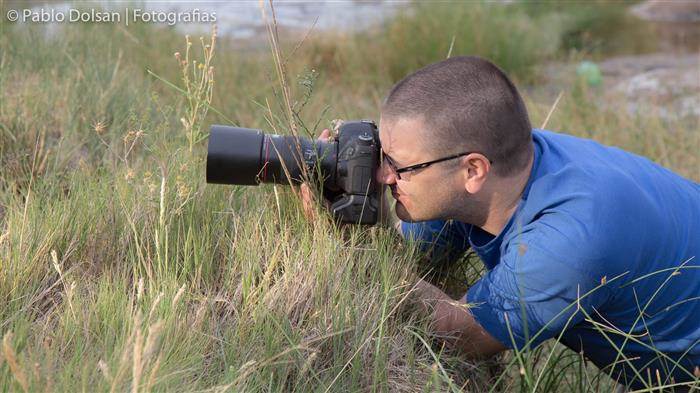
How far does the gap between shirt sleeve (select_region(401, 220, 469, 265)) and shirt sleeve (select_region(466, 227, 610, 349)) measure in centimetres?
47

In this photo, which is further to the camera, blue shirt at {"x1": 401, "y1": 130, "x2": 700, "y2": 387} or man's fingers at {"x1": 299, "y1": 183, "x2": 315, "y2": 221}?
man's fingers at {"x1": 299, "y1": 183, "x2": 315, "y2": 221}

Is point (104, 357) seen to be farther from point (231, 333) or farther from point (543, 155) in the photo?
point (543, 155)

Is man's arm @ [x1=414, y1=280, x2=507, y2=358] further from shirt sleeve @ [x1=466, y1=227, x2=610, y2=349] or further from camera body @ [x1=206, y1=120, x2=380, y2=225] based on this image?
camera body @ [x1=206, y1=120, x2=380, y2=225]

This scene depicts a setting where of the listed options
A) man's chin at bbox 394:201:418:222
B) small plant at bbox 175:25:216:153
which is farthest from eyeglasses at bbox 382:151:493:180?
small plant at bbox 175:25:216:153

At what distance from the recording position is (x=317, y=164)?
2.35 m

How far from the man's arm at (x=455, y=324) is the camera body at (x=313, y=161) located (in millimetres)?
276

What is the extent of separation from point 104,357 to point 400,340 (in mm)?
851

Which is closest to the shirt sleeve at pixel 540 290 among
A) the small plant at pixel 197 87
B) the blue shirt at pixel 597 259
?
the blue shirt at pixel 597 259

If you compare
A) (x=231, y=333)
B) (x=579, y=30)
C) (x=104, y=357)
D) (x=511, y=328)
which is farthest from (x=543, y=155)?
(x=579, y=30)

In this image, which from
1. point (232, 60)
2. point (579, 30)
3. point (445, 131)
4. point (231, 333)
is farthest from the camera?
point (579, 30)

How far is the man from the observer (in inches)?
84.4

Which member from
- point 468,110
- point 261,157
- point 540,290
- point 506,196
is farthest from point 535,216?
point 261,157

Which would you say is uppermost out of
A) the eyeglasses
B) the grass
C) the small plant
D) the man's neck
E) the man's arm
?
the small plant

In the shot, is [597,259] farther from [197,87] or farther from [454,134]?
[197,87]
